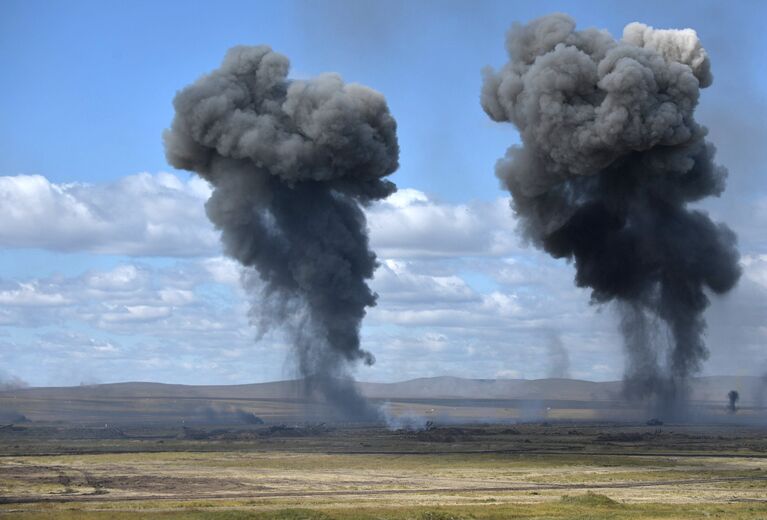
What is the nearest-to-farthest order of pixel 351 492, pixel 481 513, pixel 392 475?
pixel 481 513, pixel 351 492, pixel 392 475

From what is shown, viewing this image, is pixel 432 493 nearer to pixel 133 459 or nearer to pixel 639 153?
pixel 133 459

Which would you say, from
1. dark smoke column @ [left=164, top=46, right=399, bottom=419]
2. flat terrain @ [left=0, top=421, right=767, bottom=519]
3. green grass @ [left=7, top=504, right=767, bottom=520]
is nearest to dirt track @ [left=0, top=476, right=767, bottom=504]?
flat terrain @ [left=0, top=421, right=767, bottom=519]

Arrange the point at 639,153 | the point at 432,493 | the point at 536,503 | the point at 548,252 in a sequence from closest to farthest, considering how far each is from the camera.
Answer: the point at 536,503 < the point at 432,493 < the point at 639,153 < the point at 548,252

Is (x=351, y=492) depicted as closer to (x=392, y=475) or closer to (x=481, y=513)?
(x=392, y=475)

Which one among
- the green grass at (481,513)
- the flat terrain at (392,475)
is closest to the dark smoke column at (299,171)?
the flat terrain at (392,475)

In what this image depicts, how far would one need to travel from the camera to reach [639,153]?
139250 mm

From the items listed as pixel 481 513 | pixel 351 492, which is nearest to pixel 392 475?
pixel 351 492

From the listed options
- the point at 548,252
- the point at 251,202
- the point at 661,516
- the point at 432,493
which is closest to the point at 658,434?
the point at 548,252

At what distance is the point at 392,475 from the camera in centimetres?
9019

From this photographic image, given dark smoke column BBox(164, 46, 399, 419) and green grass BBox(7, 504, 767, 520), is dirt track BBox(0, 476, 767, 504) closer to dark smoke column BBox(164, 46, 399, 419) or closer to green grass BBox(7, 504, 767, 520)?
green grass BBox(7, 504, 767, 520)

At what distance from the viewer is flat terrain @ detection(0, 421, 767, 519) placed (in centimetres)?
6575

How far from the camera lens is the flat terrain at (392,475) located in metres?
65.8

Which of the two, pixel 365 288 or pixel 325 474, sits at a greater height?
pixel 365 288

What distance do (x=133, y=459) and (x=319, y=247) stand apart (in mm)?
44437
